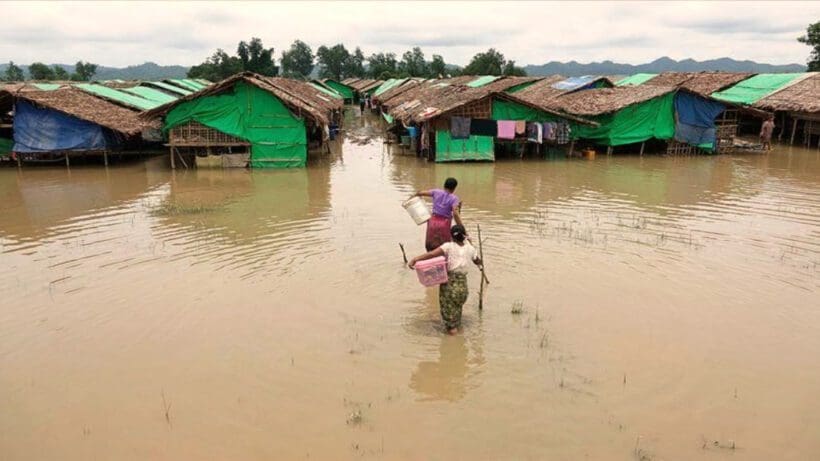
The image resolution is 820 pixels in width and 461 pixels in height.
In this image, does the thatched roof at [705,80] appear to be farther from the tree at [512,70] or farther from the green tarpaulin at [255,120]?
the tree at [512,70]

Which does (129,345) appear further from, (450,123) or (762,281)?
(450,123)

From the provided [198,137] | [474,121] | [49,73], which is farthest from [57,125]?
[49,73]

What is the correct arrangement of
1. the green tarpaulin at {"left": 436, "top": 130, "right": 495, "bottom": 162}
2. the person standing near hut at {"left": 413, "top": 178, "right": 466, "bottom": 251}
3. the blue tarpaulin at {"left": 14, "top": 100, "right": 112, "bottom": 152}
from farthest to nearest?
the green tarpaulin at {"left": 436, "top": 130, "right": 495, "bottom": 162}
the blue tarpaulin at {"left": 14, "top": 100, "right": 112, "bottom": 152}
the person standing near hut at {"left": 413, "top": 178, "right": 466, "bottom": 251}

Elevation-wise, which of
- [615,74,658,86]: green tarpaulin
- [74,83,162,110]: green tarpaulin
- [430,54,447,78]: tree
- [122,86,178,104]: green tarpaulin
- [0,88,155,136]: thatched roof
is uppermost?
[430,54,447,78]: tree

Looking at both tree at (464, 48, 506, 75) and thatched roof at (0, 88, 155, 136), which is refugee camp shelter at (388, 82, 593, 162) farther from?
tree at (464, 48, 506, 75)

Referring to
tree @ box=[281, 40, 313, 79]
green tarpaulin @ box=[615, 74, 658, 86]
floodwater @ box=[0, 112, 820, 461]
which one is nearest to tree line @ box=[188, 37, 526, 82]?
tree @ box=[281, 40, 313, 79]

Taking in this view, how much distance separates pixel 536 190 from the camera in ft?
47.5

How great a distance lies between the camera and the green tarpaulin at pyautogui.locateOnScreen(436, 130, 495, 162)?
18.4 m

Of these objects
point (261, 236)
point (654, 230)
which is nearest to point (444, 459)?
point (261, 236)

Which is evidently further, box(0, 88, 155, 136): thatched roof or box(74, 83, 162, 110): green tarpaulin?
box(74, 83, 162, 110): green tarpaulin

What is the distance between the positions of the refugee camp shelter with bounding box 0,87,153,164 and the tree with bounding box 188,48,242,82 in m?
40.6

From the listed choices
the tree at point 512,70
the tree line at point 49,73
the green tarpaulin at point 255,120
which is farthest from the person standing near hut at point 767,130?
the tree line at point 49,73

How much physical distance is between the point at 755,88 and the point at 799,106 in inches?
217

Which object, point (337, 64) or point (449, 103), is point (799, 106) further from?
point (337, 64)
